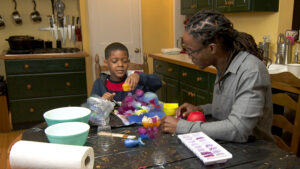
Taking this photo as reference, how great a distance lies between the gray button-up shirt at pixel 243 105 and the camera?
3.46 feet

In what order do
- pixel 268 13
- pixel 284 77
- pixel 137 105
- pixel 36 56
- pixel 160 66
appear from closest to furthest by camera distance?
pixel 137 105 → pixel 284 77 → pixel 268 13 → pixel 36 56 → pixel 160 66

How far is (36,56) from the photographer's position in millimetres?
3309

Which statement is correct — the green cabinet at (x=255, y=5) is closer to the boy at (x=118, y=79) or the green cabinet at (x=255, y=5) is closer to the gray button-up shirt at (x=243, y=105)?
the boy at (x=118, y=79)

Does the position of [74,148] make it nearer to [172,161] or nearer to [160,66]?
[172,161]

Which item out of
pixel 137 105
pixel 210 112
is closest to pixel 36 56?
pixel 137 105

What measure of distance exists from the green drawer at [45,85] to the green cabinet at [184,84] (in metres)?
1.08

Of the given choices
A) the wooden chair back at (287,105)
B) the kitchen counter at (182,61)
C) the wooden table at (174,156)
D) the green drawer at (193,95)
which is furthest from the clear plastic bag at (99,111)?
the green drawer at (193,95)

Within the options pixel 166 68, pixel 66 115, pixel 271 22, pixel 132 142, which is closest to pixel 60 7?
pixel 166 68

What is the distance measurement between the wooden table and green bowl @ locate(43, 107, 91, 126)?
130mm

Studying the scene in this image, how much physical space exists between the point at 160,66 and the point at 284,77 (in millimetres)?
1996

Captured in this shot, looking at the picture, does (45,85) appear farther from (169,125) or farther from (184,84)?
(169,125)

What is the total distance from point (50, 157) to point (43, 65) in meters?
2.78

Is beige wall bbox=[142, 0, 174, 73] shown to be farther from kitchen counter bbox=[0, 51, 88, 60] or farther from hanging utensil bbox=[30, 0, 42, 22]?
hanging utensil bbox=[30, 0, 42, 22]

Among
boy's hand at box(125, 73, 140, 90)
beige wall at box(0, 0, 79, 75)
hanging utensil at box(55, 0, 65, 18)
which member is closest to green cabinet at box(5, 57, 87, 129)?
beige wall at box(0, 0, 79, 75)
